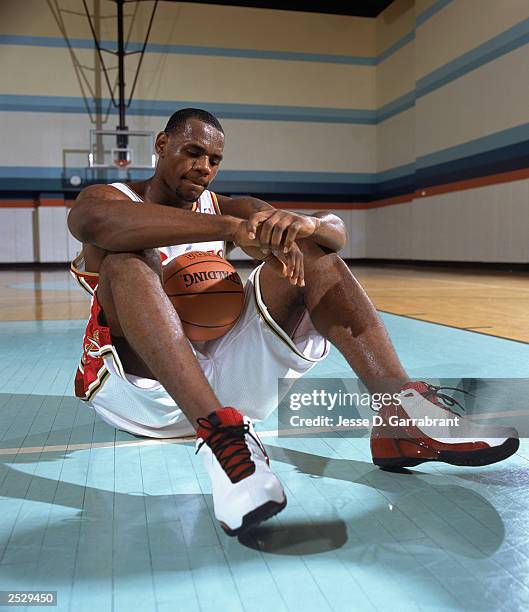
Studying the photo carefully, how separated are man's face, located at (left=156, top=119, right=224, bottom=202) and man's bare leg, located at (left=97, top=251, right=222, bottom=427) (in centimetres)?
34

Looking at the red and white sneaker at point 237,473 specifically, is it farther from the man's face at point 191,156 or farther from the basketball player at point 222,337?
the man's face at point 191,156

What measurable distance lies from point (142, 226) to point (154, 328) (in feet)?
0.77

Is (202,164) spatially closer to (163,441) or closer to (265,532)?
(163,441)

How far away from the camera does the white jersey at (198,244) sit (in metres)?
1.66

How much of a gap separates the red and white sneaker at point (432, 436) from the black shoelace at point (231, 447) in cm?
34

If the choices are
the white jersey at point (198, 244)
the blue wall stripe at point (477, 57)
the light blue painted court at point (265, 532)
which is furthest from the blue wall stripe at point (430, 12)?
the light blue painted court at point (265, 532)

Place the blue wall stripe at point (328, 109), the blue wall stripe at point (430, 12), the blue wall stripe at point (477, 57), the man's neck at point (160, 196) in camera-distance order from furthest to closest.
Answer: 1. the blue wall stripe at point (430, 12)
2. the blue wall stripe at point (328, 109)
3. the blue wall stripe at point (477, 57)
4. the man's neck at point (160, 196)

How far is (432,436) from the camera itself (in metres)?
1.37

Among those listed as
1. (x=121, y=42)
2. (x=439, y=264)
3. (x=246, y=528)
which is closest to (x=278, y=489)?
(x=246, y=528)

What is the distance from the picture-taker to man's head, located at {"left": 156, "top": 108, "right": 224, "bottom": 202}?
1628 millimetres

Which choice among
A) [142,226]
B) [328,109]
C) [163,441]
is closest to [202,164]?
[142,226]

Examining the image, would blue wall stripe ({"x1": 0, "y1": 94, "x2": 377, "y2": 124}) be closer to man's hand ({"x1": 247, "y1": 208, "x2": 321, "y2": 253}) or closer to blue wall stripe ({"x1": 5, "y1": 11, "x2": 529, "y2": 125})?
blue wall stripe ({"x1": 5, "y1": 11, "x2": 529, "y2": 125})

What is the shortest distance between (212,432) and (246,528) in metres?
0.18

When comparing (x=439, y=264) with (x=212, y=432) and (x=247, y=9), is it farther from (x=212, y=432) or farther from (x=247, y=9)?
(x=212, y=432)
